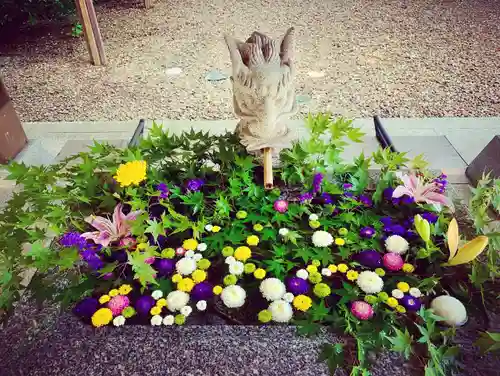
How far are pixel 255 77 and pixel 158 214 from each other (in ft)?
2.07

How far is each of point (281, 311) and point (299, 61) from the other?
10.2ft

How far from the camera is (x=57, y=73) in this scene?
156 inches

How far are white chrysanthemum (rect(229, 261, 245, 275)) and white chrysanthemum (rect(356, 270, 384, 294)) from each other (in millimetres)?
374

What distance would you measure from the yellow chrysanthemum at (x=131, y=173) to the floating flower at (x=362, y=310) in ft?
2.81

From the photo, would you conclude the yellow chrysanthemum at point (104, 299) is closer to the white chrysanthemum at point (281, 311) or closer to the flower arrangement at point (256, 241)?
the flower arrangement at point (256, 241)

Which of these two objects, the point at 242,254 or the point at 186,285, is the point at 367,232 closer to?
the point at 242,254

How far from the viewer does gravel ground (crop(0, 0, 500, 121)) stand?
3284 millimetres

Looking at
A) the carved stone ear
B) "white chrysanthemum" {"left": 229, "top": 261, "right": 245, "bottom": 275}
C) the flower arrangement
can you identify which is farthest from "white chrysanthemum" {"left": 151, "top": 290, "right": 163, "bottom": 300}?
the carved stone ear

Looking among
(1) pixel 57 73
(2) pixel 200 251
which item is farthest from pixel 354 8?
(2) pixel 200 251

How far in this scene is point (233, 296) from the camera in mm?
1262

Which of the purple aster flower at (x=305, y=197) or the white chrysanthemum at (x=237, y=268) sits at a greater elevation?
the purple aster flower at (x=305, y=197)

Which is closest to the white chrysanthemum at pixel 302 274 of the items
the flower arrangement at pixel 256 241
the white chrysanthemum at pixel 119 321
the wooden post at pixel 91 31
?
the flower arrangement at pixel 256 241

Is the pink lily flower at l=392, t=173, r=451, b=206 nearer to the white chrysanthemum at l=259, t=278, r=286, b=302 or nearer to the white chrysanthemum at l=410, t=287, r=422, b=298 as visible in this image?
the white chrysanthemum at l=410, t=287, r=422, b=298

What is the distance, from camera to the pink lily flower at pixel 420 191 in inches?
58.9
